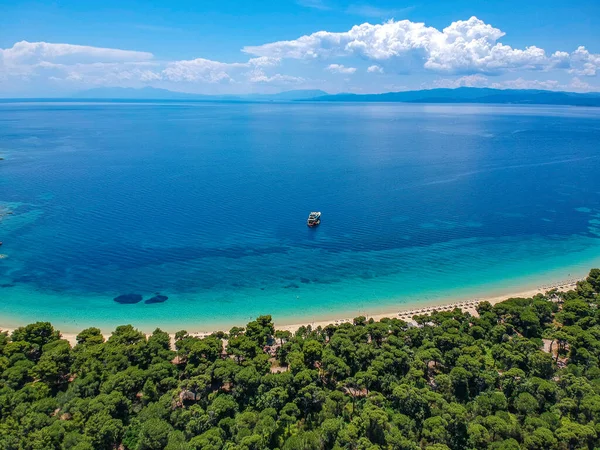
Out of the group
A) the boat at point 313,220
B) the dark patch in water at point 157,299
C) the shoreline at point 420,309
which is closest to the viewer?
the shoreline at point 420,309

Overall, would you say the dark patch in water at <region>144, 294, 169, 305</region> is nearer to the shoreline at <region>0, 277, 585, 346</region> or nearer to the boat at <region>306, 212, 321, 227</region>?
the shoreline at <region>0, 277, 585, 346</region>

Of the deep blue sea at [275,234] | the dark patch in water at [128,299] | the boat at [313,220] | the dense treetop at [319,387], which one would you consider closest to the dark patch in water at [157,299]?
the deep blue sea at [275,234]

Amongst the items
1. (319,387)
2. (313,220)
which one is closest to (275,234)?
(313,220)

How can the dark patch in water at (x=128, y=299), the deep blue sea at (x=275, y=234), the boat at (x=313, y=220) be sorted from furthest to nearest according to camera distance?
the boat at (x=313, y=220), the deep blue sea at (x=275, y=234), the dark patch in water at (x=128, y=299)

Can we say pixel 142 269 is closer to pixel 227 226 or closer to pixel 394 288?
pixel 227 226

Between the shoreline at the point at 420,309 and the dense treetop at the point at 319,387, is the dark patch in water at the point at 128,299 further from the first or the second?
the dense treetop at the point at 319,387

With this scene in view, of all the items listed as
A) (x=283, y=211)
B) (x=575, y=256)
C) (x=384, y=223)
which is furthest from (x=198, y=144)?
(x=575, y=256)

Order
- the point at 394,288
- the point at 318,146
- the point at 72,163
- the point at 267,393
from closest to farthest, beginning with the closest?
1. the point at 267,393
2. the point at 394,288
3. the point at 72,163
4. the point at 318,146
